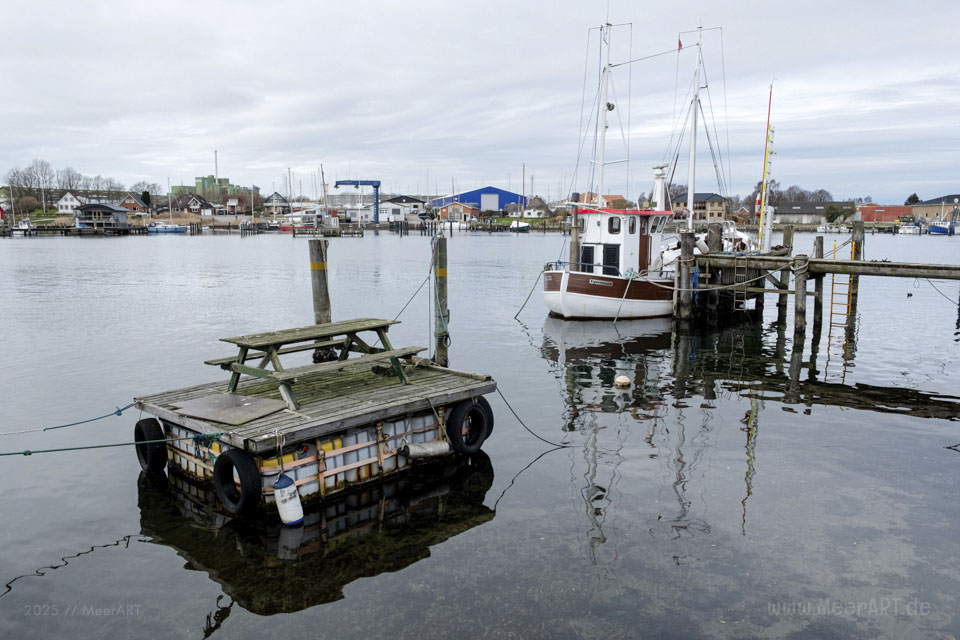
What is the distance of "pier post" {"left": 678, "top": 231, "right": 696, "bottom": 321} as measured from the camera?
26141mm

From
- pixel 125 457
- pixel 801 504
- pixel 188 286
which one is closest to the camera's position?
pixel 801 504

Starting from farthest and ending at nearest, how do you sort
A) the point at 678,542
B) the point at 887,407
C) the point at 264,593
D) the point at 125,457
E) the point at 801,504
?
the point at 887,407 < the point at 125,457 < the point at 801,504 < the point at 678,542 < the point at 264,593

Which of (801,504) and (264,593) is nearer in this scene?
(264,593)

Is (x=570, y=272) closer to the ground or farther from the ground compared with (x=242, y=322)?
farther from the ground

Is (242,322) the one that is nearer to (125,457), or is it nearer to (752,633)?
(125,457)

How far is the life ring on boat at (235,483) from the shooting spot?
894cm

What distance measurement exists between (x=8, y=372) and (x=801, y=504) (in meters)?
20.2

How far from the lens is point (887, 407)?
606 inches

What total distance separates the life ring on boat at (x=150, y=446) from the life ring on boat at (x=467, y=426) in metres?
4.82

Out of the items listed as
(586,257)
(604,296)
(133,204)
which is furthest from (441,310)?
(133,204)

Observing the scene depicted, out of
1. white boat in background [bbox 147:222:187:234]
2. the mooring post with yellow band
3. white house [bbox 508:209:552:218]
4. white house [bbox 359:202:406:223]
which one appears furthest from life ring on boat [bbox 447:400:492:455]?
white house [bbox 508:209:552:218]

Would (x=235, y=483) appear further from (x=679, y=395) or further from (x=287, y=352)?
(x=679, y=395)

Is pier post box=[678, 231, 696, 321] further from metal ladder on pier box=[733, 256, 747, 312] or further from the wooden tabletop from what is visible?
the wooden tabletop

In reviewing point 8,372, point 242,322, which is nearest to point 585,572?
point 8,372
